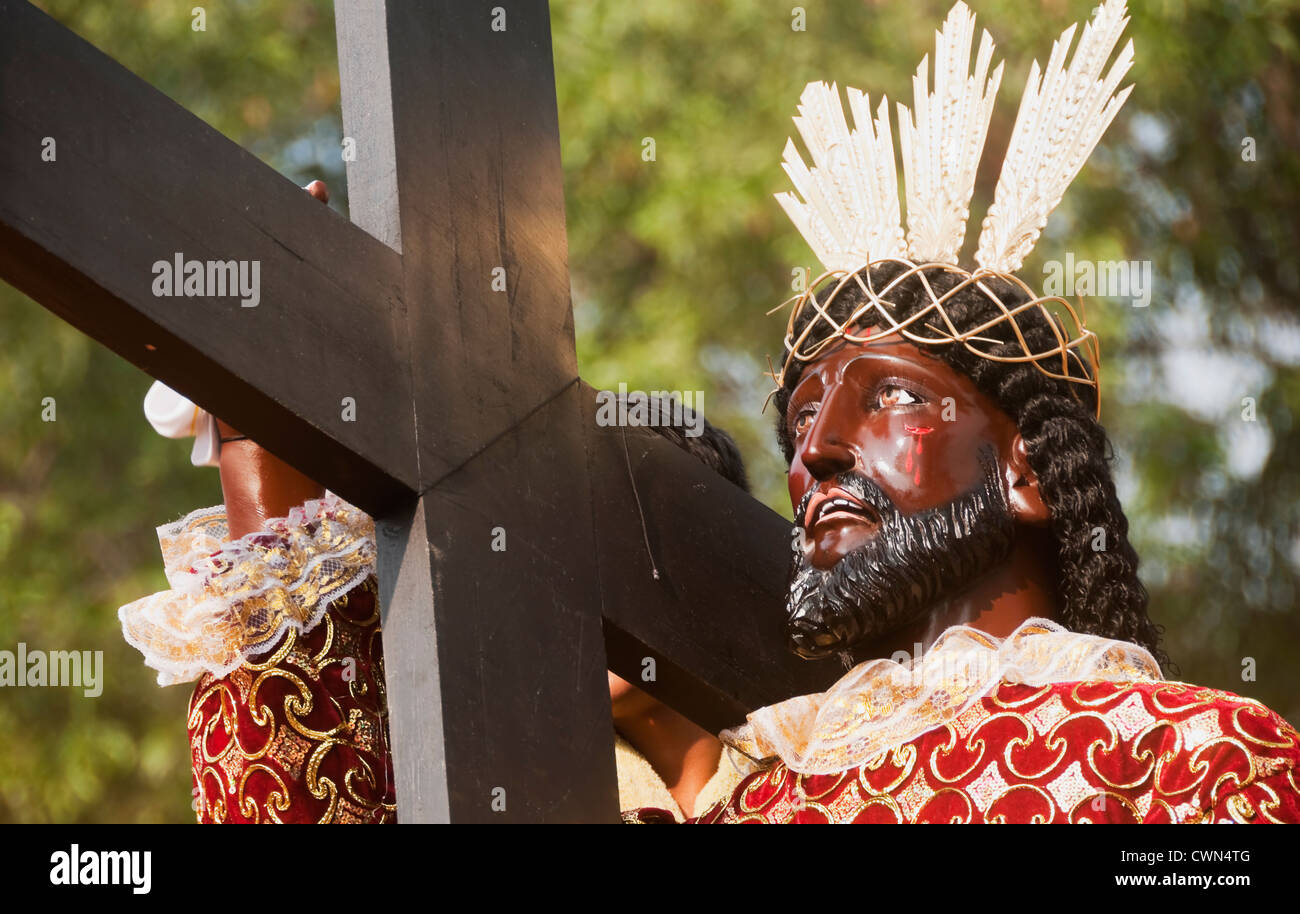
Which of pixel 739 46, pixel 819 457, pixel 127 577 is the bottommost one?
pixel 819 457

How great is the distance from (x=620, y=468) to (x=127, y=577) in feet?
16.1

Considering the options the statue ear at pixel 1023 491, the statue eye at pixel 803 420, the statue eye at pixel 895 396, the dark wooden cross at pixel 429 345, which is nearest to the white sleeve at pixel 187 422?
the dark wooden cross at pixel 429 345

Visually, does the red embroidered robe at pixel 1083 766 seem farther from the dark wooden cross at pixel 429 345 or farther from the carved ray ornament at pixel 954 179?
the carved ray ornament at pixel 954 179

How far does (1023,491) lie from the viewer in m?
2.83

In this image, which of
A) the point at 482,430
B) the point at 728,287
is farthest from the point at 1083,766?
the point at 728,287

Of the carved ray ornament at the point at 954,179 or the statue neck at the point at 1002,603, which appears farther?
the carved ray ornament at the point at 954,179

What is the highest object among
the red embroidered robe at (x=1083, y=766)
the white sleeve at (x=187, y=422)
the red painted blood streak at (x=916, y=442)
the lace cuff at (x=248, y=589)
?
the white sleeve at (x=187, y=422)

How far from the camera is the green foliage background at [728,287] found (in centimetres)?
710

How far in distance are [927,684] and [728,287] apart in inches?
197

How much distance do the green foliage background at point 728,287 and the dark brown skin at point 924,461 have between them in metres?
4.16

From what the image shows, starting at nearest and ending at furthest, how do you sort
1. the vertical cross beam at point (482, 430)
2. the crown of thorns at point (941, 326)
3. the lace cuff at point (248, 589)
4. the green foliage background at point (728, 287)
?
the vertical cross beam at point (482, 430) < the lace cuff at point (248, 589) < the crown of thorns at point (941, 326) < the green foliage background at point (728, 287)

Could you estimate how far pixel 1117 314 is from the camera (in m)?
7.19
